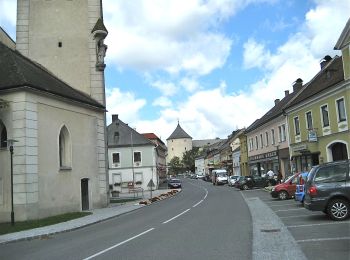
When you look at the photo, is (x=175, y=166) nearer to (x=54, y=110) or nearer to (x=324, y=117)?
(x=324, y=117)

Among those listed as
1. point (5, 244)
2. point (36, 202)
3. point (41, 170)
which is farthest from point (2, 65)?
point (5, 244)

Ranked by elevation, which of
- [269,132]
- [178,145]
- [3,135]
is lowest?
[3,135]

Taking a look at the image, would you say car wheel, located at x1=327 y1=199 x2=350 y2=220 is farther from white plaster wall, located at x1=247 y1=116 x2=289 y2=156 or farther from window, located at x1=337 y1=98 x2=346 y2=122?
white plaster wall, located at x1=247 y1=116 x2=289 y2=156

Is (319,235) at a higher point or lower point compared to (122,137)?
lower

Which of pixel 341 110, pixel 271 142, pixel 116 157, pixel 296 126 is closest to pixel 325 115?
pixel 341 110

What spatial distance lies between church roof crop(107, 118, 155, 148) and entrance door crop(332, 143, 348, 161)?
143ft

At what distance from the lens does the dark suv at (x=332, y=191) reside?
52.7 ft

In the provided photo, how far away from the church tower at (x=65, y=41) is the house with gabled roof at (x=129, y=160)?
3776 centimetres

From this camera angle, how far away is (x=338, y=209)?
1617 cm

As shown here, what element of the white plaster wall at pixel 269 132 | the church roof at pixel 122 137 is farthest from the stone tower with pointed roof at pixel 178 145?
the white plaster wall at pixel 269 132

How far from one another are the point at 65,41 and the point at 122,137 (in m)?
42.6

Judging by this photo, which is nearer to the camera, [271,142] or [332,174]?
[332,174]

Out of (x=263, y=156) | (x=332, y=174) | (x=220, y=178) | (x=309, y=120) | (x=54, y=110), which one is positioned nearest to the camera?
(x=332, y=174)

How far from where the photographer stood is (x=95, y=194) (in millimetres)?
33219
